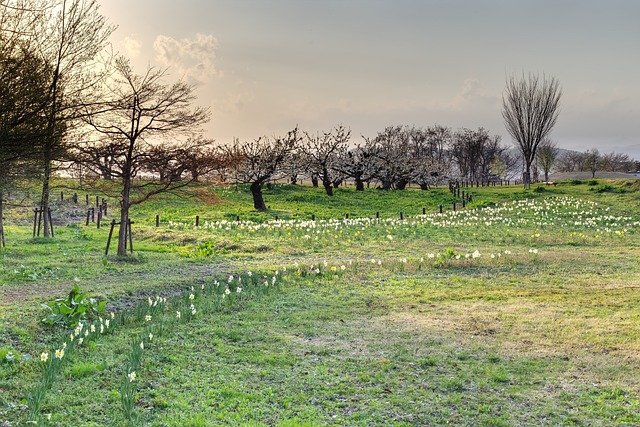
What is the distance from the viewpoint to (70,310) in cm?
990

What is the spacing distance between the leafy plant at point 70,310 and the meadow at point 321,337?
5 cm

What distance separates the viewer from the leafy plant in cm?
977

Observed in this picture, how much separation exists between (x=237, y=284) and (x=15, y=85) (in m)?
6.93

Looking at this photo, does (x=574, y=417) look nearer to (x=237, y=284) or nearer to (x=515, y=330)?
(x=515, y=330)

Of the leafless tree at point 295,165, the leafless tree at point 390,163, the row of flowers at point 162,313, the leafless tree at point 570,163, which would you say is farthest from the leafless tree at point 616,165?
the row of flowers at point 162,313

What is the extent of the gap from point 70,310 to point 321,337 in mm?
4904

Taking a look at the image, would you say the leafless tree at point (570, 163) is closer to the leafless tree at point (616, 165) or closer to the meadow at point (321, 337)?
the leafless tree at point (616, 165)

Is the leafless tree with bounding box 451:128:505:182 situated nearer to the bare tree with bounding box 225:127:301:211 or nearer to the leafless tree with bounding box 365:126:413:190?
the leafless tree with bounding box 365:126:413:190

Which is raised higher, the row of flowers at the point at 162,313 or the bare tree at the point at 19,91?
the bare tree at the point at 19,91

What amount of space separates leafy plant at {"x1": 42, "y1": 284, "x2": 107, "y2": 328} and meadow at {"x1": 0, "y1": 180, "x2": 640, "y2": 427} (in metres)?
0.05

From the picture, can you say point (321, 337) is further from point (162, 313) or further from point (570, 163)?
point (570, 163)

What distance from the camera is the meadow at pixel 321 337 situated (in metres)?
6.39

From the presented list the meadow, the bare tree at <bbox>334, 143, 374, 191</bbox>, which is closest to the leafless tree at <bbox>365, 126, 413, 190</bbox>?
the bare tree at <bbox>334, 143, 374, 191</bbox>

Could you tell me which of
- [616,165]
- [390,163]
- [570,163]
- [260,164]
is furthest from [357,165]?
[570,163]
